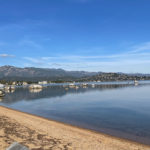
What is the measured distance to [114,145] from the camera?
671 inches

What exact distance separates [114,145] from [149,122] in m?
15.3

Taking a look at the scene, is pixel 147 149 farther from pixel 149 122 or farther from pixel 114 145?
pixel 149 122

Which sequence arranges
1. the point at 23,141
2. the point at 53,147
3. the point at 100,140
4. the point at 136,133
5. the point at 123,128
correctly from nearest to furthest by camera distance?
the point at 53,147 → the point at 23,141 → the point at 100,140 → the point at 136,133 → the point at 123,128

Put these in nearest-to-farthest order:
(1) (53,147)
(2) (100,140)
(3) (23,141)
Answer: (1) (53,147) < (3) (23,141) < (2) (100,140)

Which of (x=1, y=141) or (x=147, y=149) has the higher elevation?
(x=1, y=141)

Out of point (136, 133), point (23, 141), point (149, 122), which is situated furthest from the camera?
point (149, 122)

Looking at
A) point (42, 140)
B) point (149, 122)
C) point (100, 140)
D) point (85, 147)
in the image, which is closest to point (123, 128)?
point (149, 122)

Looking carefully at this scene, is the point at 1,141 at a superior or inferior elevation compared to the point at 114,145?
superior

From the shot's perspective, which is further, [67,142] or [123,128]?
[123,128]

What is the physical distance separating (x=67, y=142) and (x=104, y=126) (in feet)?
40.6

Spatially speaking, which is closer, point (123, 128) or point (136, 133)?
point (136, 133)

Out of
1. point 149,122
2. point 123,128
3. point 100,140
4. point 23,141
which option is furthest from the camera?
point 149,122

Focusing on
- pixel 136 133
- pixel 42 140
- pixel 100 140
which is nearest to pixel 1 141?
pixel 42 140

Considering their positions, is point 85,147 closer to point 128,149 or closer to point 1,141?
point 128,149
